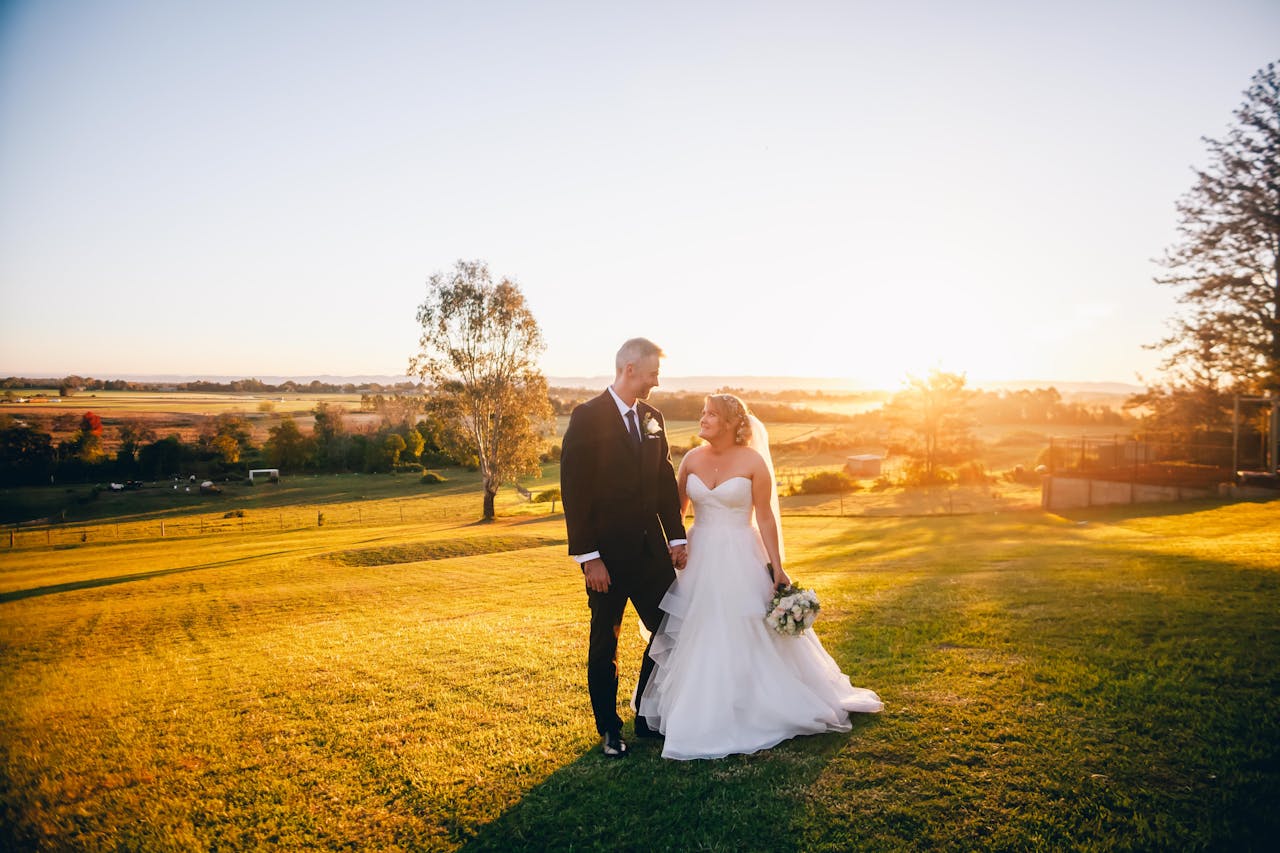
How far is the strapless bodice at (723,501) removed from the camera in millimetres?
5180

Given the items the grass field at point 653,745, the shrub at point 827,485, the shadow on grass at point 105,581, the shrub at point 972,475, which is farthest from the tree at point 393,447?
the grass field at point 653,745

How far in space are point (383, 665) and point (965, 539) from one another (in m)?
19.3

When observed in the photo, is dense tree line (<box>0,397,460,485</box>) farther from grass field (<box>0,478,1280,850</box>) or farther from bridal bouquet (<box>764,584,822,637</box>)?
bridal bouquet (<box>764,584,822,637</box>)

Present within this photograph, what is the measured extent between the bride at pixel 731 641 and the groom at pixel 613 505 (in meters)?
0.40

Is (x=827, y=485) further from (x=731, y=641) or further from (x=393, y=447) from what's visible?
(x=731, y=641)

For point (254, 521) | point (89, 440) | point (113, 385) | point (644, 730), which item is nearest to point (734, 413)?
point (644, 730)

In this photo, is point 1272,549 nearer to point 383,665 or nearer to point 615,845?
point 615,845

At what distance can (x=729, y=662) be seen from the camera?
492 cm

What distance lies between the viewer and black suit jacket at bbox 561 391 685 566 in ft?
15.5

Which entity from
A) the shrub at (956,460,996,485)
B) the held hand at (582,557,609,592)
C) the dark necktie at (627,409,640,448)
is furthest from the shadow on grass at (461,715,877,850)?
the shrub at (956,460,996,485)

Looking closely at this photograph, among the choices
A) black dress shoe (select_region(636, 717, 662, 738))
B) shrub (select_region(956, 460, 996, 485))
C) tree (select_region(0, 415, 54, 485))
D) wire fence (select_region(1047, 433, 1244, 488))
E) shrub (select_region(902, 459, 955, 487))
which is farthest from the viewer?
shrub (select_region(956, 460, 996, 485))

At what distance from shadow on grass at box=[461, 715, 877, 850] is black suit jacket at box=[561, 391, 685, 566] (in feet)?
4.68

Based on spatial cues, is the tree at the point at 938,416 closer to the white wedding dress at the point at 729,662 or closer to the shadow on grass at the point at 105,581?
the shadow on grass at the point at 105,581

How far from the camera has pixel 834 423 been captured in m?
91.8
